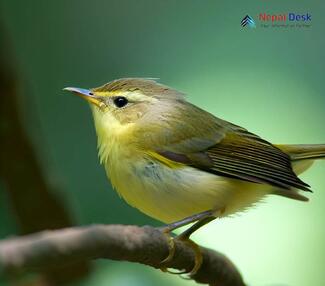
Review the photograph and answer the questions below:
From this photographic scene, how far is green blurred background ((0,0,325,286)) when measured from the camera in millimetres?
2510

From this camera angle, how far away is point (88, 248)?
1181 millimetres

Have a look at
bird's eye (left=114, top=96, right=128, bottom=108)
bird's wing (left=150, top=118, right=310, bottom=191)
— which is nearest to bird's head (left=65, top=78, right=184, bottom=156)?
bird's eye (left=114, top=96, right=128, bottom=108)

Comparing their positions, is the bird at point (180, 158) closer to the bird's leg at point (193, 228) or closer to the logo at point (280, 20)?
the bird's leg at point (193, 228)

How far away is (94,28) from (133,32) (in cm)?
20

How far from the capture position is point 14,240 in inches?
43.3

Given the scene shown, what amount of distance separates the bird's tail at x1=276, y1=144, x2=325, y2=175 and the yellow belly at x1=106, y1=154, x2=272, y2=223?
296 mm

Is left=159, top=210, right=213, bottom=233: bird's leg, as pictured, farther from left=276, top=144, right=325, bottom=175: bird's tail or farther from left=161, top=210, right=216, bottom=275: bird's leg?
left=276, top=144, right=325, bottom=175: bird's tail

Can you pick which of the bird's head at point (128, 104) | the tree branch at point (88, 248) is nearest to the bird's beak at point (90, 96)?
the bird's head at point (128, 104)

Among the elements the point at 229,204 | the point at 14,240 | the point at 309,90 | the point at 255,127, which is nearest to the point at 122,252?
the point at 14,240

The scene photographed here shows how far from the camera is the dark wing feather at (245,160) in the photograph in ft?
7.08

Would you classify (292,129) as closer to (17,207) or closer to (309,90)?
(309,90)

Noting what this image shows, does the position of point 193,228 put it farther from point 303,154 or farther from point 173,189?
point 303,154

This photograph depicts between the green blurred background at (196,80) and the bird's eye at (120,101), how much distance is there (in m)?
0.32

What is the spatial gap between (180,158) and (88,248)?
3.59 feet
